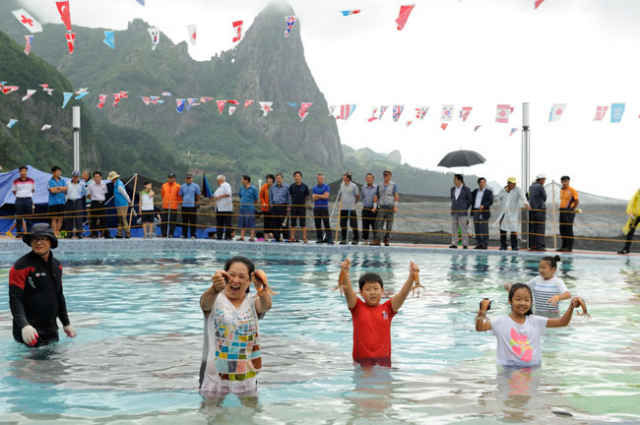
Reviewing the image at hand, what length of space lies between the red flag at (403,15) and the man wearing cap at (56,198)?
9230mm

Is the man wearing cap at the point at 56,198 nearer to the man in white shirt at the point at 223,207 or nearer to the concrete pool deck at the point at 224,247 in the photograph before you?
the concrete pool deck at the point at 224,247

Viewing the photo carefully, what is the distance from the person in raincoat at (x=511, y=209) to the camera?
57.0 feet

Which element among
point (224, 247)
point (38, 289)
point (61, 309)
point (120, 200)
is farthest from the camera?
point (224, 247)

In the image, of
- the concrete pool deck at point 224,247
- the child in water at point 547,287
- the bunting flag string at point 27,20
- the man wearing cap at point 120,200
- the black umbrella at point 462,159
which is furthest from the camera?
the black umbrella at point 462,159

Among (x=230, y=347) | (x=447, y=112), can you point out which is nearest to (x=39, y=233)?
(x=230, y=347)

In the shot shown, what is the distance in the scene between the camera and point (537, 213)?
1761cm

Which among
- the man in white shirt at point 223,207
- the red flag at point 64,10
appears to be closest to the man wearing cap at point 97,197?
the man in white shirt at point 223,207

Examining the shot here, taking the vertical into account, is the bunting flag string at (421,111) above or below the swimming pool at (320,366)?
above

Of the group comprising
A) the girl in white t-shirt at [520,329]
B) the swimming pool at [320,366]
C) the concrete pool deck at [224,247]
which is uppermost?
the concrete pool deck at [224,247]

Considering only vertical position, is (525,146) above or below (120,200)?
above

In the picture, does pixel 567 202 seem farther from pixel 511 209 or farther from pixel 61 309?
pixel 61 309

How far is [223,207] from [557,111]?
1074 centimetres

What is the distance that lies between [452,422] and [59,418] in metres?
2.58

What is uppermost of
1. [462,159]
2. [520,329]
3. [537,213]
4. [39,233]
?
[462,159]
